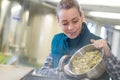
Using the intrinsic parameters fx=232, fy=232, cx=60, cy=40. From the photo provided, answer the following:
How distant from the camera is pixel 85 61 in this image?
2.32ft

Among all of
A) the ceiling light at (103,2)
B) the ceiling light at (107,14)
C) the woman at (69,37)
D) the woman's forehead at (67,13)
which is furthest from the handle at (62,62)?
the ceiling light at (103,2)

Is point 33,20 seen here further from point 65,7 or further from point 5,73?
point 5,73

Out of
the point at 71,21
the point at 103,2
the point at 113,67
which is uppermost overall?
the point at 103,2

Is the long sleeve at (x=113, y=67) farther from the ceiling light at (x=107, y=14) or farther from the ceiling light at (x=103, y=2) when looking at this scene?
the ceiling light at (x=103, y=2)

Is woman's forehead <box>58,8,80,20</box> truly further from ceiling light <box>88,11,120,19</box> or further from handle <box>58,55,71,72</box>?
ceiling light <box>88,11,120,19</box>

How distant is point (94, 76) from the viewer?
0.62 meters

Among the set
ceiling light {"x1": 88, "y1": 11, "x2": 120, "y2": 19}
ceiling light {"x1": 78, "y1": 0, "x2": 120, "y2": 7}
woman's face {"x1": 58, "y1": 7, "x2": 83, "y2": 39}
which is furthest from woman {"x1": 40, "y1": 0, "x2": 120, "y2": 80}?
ceiling light {"x1": 78, "y1": 0, "x2": 120, "y2": 7}

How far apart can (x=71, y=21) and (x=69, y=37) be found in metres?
0.07

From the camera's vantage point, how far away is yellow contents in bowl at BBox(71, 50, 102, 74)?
664mm

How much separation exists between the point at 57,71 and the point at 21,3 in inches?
64.1

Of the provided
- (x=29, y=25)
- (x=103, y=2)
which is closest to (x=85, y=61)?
(x=103, y=2)

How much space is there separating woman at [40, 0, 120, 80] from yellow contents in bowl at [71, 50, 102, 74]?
3cm

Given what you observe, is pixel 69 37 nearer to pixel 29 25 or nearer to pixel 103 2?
pixel 103 2

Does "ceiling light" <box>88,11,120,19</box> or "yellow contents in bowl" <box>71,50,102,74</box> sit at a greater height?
"ceiling light" <box>88,11,120,19</box>
